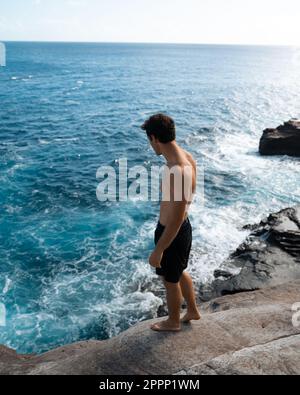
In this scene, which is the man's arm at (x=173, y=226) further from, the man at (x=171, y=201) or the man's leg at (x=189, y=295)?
the man's leg at (x=189, y=295)

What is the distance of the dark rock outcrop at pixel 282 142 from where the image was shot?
2806 cm

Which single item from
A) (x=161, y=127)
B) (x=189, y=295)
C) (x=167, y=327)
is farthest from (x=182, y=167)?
(x=167, y=327)

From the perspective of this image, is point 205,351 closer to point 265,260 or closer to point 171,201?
point 171,201

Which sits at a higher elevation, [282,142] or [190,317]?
[282,142]

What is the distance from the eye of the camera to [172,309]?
5328 mm

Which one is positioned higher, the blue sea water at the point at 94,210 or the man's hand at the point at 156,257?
the man's hand at the point at 156,257

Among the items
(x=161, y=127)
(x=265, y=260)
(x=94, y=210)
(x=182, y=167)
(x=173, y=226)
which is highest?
(x=161, y=127)

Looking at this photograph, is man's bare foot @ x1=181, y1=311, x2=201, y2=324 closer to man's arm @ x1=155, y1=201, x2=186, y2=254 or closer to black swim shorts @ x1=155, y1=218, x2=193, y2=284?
black swim shorts @ x1=155, y1=218, x2=193, y2=284

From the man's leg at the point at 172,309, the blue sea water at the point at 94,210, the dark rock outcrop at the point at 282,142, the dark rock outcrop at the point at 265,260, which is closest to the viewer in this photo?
the man's leg at the point at 172,309

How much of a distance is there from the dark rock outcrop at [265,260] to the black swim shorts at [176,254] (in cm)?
666

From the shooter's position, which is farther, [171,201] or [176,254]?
[176,254]

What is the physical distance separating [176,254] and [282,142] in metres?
26.0

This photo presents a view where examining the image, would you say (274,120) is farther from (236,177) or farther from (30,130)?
(30,130)

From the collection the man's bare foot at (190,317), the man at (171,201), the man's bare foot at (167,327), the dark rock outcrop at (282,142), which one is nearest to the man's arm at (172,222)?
the man at (171,201)
